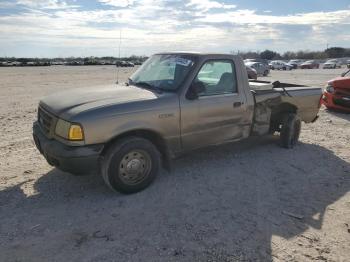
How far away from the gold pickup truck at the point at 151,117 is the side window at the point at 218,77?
0.05ft

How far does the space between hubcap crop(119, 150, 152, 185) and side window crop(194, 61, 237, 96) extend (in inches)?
50.5

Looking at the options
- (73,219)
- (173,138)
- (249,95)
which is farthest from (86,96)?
(249,95)

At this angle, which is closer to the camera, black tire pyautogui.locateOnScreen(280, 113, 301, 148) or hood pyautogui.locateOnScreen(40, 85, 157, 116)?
hood pyautogui.locateOnScreen(40, 85, 157, 116)

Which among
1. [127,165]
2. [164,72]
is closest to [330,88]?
[164,72]

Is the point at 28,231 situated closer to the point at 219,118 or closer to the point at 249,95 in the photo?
the point at 219,118

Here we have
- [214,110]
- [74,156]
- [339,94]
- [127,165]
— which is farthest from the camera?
[339,94]

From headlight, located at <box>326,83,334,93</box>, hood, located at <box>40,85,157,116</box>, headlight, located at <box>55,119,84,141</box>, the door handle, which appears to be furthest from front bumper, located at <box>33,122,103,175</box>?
headlight, located at <box>326,83,334,93</box>

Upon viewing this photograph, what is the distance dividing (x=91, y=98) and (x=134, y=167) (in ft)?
3.53

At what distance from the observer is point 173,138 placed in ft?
16.4

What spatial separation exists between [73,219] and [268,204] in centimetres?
242

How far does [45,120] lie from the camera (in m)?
4.80

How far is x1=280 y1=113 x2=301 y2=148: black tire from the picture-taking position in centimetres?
689

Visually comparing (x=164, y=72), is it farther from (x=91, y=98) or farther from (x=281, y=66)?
(x=281, y=66)

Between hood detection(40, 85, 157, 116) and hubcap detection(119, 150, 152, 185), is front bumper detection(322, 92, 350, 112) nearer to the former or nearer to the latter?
hood detection(40, 85, 157, 116)
